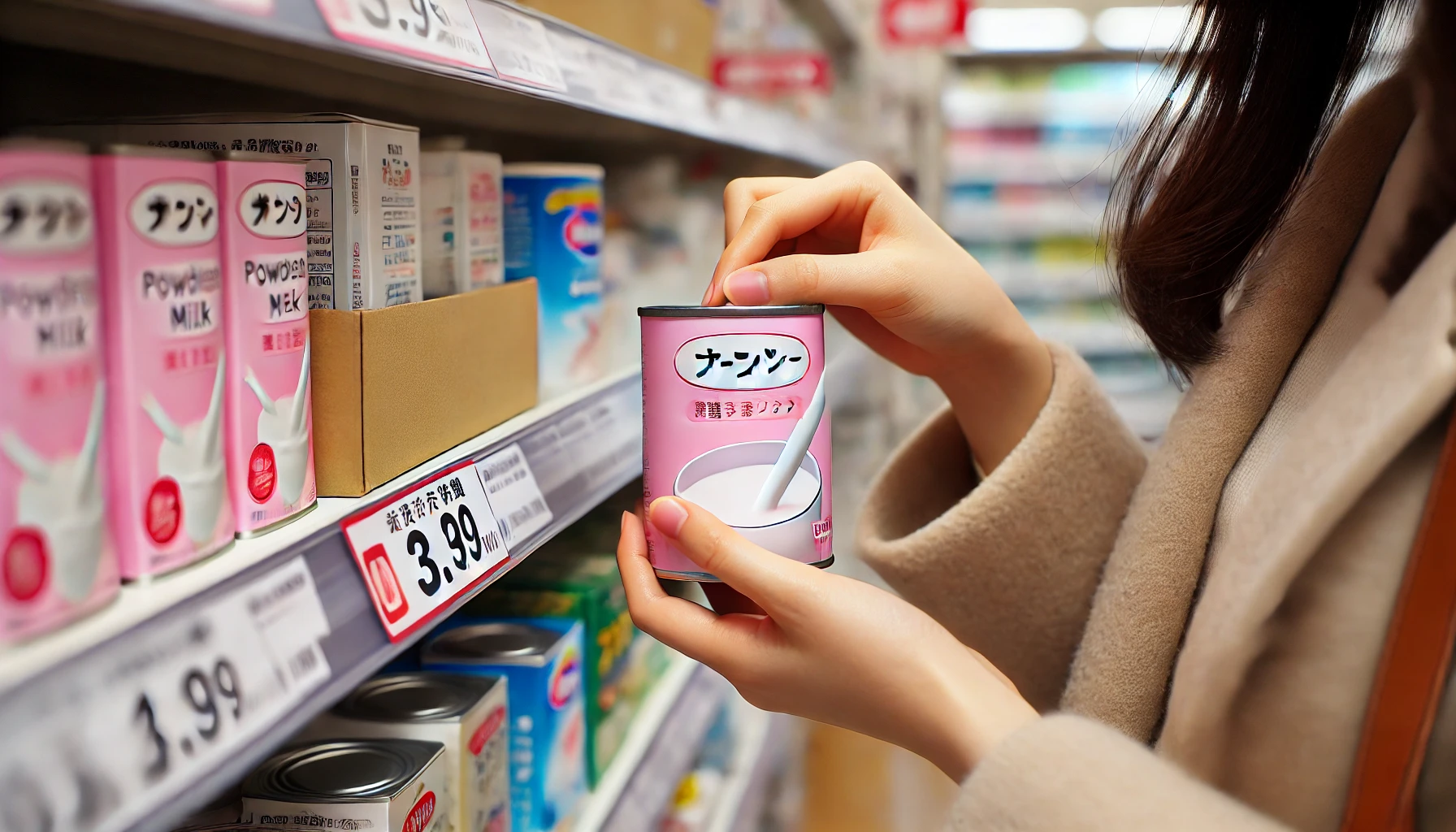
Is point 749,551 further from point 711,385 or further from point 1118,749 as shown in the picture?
point 1118,749

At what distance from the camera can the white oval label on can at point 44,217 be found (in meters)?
0.43

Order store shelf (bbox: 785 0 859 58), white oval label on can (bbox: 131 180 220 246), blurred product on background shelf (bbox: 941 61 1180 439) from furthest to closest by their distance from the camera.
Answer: blurred product on background shelf (bbox: 941 61 1180 439)
store shelf (bbox: 785 0 859 58)
white oval label on can (bbox: 131 180 220 246)

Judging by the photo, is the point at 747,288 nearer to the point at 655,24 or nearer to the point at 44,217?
the point at 44,217

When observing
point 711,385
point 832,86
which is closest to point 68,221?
point 711,385

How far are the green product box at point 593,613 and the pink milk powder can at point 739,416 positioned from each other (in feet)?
1.71

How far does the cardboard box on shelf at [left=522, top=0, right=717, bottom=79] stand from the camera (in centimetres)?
128

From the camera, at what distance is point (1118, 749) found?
0.62m

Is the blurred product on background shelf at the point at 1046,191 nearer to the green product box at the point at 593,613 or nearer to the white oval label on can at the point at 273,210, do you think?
the green product box at the point at 593,613

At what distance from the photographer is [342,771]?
83 centimetres

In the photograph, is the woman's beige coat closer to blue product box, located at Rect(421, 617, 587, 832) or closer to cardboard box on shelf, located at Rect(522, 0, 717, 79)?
blue product box, located at Rect(421, 617, 587, 832)

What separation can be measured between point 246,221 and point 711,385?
0.96 ft

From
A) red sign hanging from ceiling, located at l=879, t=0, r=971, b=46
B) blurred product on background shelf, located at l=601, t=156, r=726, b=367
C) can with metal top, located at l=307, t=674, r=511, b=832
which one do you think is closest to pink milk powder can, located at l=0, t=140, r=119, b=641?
can with metal top, located at l=307, t=674, r=511, b=832

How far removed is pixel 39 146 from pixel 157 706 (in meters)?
0.24

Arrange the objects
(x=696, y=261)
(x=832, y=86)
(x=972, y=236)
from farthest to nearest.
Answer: (x=972, y=236) → (x=832, y=86) → (x=696, y=261)
